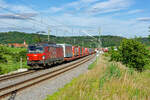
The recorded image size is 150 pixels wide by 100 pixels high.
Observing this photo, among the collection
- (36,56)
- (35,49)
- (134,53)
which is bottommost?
(36,56)

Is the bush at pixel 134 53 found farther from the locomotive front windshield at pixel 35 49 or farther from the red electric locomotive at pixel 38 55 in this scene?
the locomotive front windshield at pixel 35 49

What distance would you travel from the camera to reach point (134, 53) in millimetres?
21516

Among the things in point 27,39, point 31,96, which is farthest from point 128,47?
point 27,39

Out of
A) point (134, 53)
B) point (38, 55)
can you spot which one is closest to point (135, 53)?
point (134, 53)

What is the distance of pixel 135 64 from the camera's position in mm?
22281

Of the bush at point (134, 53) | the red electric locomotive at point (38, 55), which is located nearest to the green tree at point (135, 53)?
the bush at point (134, 53)

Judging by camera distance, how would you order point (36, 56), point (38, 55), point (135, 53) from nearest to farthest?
point (36, 56) → point (38, 55) → point (135, 53)

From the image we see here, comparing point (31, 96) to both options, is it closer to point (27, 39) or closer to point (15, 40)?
point (27, 39)

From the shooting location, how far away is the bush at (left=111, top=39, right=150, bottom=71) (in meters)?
21.6

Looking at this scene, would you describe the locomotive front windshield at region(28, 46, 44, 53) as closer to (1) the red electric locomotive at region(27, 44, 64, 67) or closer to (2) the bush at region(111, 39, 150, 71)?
(1) the red electric locomotive at region(27, 44, 64, 67)

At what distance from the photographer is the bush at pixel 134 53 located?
21578 mm

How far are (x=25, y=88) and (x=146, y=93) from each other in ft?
20.1

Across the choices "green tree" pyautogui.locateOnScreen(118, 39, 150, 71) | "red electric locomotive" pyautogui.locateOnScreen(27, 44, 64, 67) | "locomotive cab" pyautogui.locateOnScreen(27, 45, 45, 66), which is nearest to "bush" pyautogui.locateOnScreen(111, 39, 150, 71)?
"green tree" pyautogui.locateOnScreen(118, 39, 150, 71)

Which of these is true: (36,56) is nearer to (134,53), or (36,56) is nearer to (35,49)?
(35,49)
